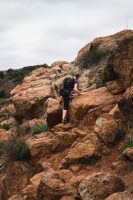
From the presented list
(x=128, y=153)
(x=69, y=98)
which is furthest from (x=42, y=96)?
(x=128, y=153)

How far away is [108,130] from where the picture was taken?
43.8 ft

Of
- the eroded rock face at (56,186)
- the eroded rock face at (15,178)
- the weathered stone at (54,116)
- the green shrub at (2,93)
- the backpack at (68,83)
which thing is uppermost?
the backpack at (68,83)

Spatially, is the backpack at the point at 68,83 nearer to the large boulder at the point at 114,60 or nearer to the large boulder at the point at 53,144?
the large boulder at the point at 114,60

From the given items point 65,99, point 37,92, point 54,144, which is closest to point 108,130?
point 54,144

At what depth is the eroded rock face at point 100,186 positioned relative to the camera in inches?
394

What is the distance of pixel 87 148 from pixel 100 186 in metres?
2.98

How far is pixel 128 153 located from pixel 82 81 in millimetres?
8317

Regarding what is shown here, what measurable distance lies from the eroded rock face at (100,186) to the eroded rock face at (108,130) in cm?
300

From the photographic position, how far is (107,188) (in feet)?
33.0

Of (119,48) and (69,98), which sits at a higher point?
(119,48)

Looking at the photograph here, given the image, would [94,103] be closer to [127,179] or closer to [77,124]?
[77,124]

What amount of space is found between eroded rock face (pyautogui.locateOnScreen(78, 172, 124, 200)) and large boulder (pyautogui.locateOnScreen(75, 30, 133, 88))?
5.19 metres

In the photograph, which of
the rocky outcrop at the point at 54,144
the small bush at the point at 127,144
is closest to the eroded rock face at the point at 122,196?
the small bush at the point at 127,144

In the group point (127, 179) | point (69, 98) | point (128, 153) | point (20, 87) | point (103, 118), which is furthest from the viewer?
point (20, 87)
